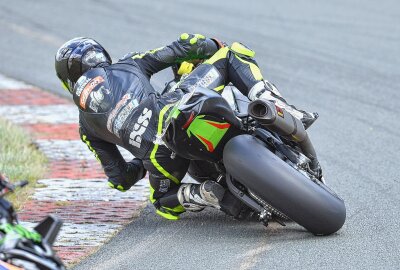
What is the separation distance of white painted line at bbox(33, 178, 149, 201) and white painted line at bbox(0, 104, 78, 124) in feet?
6.43

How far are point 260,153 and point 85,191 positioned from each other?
2.23 m

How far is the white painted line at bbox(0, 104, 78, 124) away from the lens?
375 inches

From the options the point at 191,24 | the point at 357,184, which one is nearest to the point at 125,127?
the point at 357,184

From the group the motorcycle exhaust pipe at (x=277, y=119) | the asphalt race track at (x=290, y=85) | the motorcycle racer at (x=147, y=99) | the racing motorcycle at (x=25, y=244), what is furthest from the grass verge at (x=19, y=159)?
the racing motorcycle at (x=25, y=244)

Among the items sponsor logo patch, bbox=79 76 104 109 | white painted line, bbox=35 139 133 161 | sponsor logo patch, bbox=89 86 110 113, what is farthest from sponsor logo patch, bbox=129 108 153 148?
white painted line, bbox=35 139 133 161

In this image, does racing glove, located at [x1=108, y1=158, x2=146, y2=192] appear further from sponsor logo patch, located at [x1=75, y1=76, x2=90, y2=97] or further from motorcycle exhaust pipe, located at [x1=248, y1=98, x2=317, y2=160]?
motorcycle exhaust pipe, located at [x1=248, y1=98, x2=317, y2=160]

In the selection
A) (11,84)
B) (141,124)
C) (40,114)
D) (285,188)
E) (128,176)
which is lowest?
(11,84)

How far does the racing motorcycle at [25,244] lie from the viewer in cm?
390

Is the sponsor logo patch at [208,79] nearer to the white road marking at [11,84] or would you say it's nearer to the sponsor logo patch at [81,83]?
the sponsor logo patch at [81,83]

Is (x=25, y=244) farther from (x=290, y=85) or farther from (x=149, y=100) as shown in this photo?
(x=290, y=85)

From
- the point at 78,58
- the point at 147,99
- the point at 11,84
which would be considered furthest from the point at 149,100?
the point at 11,84

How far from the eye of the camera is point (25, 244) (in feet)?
12.9

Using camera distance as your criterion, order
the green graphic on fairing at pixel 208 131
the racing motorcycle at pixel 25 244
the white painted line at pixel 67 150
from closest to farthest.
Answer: the racing motorcycle at pixel 25 244 → the green graphic on fairing at pixel 208 131 → the white painted line at pixel 67 150

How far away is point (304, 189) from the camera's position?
5.40 meters
